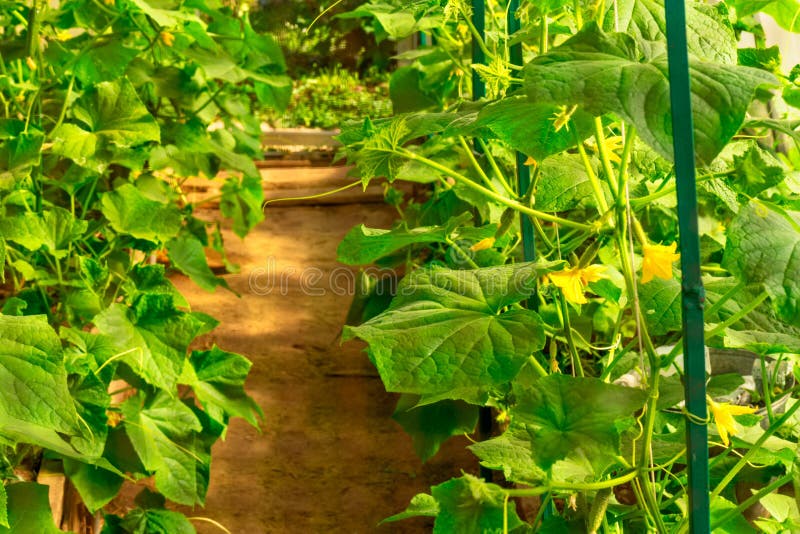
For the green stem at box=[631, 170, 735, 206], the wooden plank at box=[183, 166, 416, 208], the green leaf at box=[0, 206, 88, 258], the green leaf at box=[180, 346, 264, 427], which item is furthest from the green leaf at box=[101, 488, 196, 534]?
the wooden plank at box=[183, 166, 416, 208]

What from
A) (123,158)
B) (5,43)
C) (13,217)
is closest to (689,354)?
(13,217)

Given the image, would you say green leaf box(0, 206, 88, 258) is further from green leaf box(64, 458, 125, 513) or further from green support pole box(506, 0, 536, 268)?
green support pole box(506, 0, 536, 268)

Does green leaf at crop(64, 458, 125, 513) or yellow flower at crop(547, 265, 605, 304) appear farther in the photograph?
green leaf at crop(64, 458, 125, 513)

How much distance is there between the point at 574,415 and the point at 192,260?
1899mm

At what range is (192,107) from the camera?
119 inches

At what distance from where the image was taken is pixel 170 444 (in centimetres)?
198

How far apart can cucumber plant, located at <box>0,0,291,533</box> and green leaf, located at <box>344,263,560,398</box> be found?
1.66ft

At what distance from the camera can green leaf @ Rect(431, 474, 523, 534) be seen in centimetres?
98

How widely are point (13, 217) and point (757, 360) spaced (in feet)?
4.80

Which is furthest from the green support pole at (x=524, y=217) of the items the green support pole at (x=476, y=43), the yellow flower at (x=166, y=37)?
the yellow flower at (x=166, y=37)

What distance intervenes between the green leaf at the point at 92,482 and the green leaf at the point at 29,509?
25 centimetres

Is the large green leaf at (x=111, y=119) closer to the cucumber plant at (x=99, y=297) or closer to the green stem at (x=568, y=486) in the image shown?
the cucumber plant at (x=99, y=297)

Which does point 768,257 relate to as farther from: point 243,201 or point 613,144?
point 243,201

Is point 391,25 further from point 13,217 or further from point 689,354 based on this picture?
point 689,354
